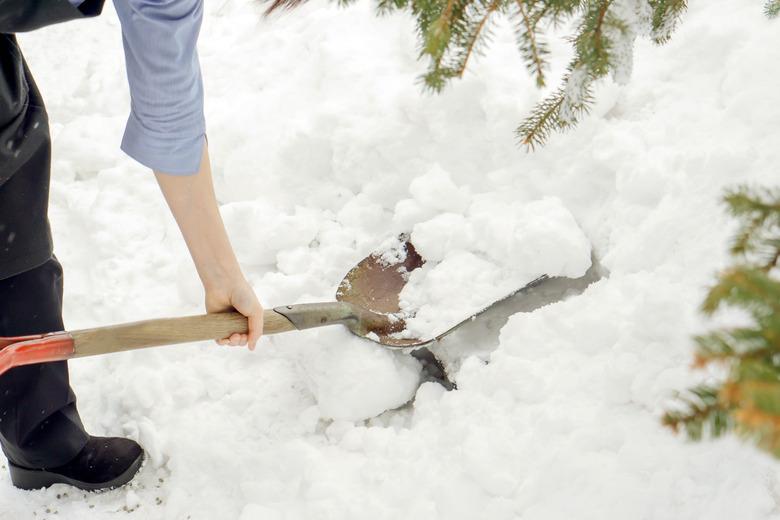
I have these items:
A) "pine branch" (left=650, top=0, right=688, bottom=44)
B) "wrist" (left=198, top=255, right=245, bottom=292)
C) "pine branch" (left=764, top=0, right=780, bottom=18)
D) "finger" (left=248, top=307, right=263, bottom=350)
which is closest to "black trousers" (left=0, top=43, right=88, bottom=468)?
"wrist" (left=198, top=255, right=245, bottom=292)

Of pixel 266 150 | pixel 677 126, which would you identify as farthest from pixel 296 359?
pixel 677 126

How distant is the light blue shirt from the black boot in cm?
100

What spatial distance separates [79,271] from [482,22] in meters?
1.98

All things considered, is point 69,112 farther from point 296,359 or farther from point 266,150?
point 296,359

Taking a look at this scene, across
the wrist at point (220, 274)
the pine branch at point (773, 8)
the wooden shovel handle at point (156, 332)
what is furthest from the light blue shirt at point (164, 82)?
the pine branch at point (773, 8)

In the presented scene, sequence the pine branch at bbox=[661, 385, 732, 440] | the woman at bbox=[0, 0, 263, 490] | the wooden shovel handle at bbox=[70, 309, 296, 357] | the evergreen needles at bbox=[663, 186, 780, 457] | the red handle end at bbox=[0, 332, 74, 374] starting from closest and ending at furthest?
the evergreen needles at bbox=[663, 186, 780, 457] → the pine branch at bbox=[661, 385, 732, 440] → the woman at bbox=[0, 0, 263, 490] → the red handle end at bbox=[0, 332, 74, 374] → the wooden shovel handle at bbox=[70, 309, 296, 357]

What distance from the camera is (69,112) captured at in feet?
10.1

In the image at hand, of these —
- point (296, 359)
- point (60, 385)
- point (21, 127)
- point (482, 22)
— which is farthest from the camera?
point (296, 359)

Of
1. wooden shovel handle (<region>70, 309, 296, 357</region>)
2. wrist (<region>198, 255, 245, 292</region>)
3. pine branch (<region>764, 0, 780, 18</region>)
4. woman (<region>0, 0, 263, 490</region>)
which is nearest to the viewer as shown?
woman (<region>0, 0, 263, 490</region>)

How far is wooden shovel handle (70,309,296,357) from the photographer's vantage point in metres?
1.37

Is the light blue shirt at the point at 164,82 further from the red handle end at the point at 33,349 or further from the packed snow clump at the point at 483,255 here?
the packed snow clump at the point at 483,255

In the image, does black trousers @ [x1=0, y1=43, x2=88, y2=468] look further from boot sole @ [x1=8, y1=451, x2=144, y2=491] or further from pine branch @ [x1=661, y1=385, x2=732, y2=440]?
pine branch @ [x1=661, y1=385, x2=732, y2=440]

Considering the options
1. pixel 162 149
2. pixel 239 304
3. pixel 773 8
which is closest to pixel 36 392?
pixel 239 304

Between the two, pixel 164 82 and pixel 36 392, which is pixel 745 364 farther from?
pixel 36 392
